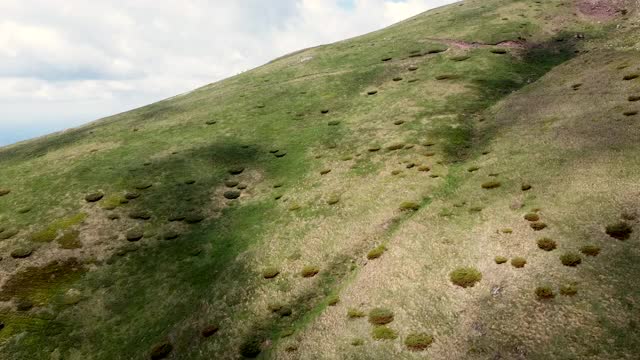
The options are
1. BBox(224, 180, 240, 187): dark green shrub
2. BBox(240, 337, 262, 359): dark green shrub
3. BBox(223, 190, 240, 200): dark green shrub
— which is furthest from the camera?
BBox(224, 180, 240, 187): dark green shrub

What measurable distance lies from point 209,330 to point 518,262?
22.3 metres

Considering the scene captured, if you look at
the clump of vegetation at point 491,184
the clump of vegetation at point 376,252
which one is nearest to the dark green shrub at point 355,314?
the clump of vegetation at point 376,252

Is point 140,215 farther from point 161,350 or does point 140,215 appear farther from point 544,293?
point 544,293

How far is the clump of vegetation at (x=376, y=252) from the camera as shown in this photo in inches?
1378

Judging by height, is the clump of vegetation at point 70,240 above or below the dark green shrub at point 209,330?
above

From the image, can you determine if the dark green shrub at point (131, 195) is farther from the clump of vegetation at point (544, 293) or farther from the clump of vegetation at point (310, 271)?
the clump of vegetation at point (544, 293)

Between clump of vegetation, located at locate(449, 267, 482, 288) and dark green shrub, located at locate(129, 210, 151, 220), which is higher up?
dark green shrub, located at locate(129, 210, 151, 220)

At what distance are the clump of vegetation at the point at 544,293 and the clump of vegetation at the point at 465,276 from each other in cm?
367

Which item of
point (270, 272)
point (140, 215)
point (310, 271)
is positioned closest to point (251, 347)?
point (270, 272)

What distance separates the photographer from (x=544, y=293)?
2648cm

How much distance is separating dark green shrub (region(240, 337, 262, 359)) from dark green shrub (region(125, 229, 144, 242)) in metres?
20.2

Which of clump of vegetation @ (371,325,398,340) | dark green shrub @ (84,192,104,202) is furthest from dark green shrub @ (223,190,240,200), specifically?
clump of vegetation @ (371,325,398,340)

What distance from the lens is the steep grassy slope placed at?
2734 cm

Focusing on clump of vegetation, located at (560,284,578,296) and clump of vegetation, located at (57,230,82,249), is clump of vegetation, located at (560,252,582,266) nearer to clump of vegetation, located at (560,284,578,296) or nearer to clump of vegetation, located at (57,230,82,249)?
clump of vegetation, located at (560,284,578,296)
